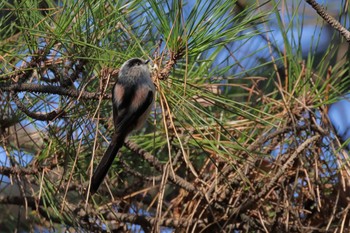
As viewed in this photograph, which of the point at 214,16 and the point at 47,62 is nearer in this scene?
the point at 214,16

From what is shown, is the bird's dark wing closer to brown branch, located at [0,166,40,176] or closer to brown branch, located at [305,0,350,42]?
brown branch, located at [0,166,40,176]

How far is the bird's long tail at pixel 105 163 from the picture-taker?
1.38 m

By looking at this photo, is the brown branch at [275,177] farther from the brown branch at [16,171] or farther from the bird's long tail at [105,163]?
the brown branch at [16,171]

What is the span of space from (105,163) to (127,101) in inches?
5.1

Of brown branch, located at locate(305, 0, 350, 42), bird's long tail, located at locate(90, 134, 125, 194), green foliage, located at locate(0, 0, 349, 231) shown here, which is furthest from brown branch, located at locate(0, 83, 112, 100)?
brown branch, located at locate(305, 0, 350, 42)

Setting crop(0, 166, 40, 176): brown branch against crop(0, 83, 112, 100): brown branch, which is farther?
crop(0, 166, 40, 176): brown branch

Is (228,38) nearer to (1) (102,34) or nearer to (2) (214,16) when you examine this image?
(2) (214,16)

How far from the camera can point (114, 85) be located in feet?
4.51

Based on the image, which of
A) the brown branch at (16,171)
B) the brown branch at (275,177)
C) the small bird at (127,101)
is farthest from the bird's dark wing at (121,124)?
the brown branch at (275,177)

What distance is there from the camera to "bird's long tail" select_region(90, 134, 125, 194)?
1377mm

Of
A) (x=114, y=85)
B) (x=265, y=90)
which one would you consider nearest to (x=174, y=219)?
(x=114, y=85)

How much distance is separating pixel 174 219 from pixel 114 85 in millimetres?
412

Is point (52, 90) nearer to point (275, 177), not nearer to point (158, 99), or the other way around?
point (158, 99)

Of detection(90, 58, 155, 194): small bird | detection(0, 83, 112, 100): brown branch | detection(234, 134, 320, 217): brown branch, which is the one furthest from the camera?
detection(234, 134, 320, 217): brown branch
